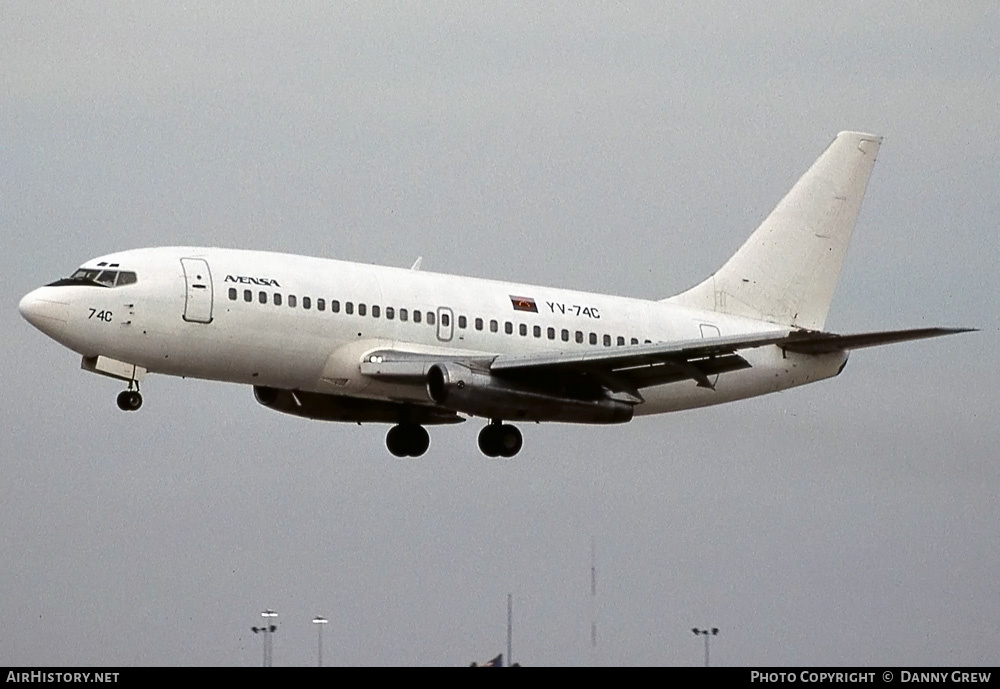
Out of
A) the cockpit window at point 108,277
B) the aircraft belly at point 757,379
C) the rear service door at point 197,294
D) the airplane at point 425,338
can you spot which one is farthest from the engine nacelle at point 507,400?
the cockpit window at point 108,277

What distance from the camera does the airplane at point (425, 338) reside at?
59.8 meters

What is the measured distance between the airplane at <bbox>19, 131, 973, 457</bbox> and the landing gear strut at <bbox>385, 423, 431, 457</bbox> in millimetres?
57

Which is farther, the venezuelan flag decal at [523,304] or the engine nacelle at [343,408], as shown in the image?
the engine nacelle at [343,408]

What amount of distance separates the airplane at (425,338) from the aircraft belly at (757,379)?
2.3 inches

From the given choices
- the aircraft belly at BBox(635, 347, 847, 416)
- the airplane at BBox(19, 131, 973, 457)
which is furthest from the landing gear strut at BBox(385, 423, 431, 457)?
the aircraft belly at BBox(635, 347, 847, 416)

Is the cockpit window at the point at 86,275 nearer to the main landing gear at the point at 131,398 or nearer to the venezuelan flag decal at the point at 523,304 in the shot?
the main landing gear at the point at 131,398

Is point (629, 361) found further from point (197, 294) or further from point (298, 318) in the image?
point (197, 294)

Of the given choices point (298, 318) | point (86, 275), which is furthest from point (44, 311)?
point (298, 318)

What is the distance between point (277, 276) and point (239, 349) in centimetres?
219

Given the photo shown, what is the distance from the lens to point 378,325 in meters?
62.3

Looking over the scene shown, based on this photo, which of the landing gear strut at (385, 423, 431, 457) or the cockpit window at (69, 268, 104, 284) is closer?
the cockpit window at (69, 268, 104, 284)

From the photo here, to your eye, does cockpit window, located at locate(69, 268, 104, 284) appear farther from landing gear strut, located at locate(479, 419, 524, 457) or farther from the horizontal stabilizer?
the horizontal stabilizer

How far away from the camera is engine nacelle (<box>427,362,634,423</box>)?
61656mm

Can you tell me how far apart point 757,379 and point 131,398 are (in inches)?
742
